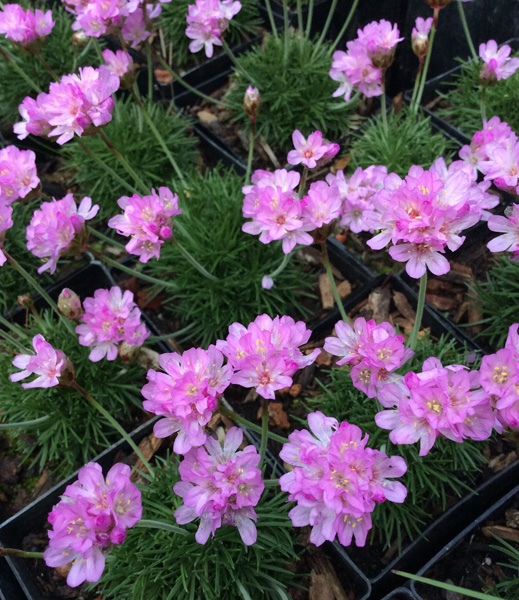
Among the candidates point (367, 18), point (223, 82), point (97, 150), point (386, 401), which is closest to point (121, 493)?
point (386, 401)

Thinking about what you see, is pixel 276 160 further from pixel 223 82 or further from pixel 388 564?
pixel 388 564

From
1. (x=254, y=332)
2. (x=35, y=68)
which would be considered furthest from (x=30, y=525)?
(x=35, y=68)

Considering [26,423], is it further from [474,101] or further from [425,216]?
[474,101]

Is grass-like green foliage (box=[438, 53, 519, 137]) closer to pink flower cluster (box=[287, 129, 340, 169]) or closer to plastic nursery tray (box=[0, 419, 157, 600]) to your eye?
pink flower cluster (box=[287, 129, 340, 169])

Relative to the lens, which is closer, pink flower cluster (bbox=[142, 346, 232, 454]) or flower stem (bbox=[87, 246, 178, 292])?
pink flower cluster (bbox=[142, 346, 232, 454])

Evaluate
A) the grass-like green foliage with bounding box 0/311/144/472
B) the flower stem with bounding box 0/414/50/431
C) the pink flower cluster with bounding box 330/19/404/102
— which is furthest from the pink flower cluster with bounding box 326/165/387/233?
the flower stem with bounding box 0/414/50/431

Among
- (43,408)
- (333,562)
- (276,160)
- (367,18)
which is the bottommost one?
(333,562)
